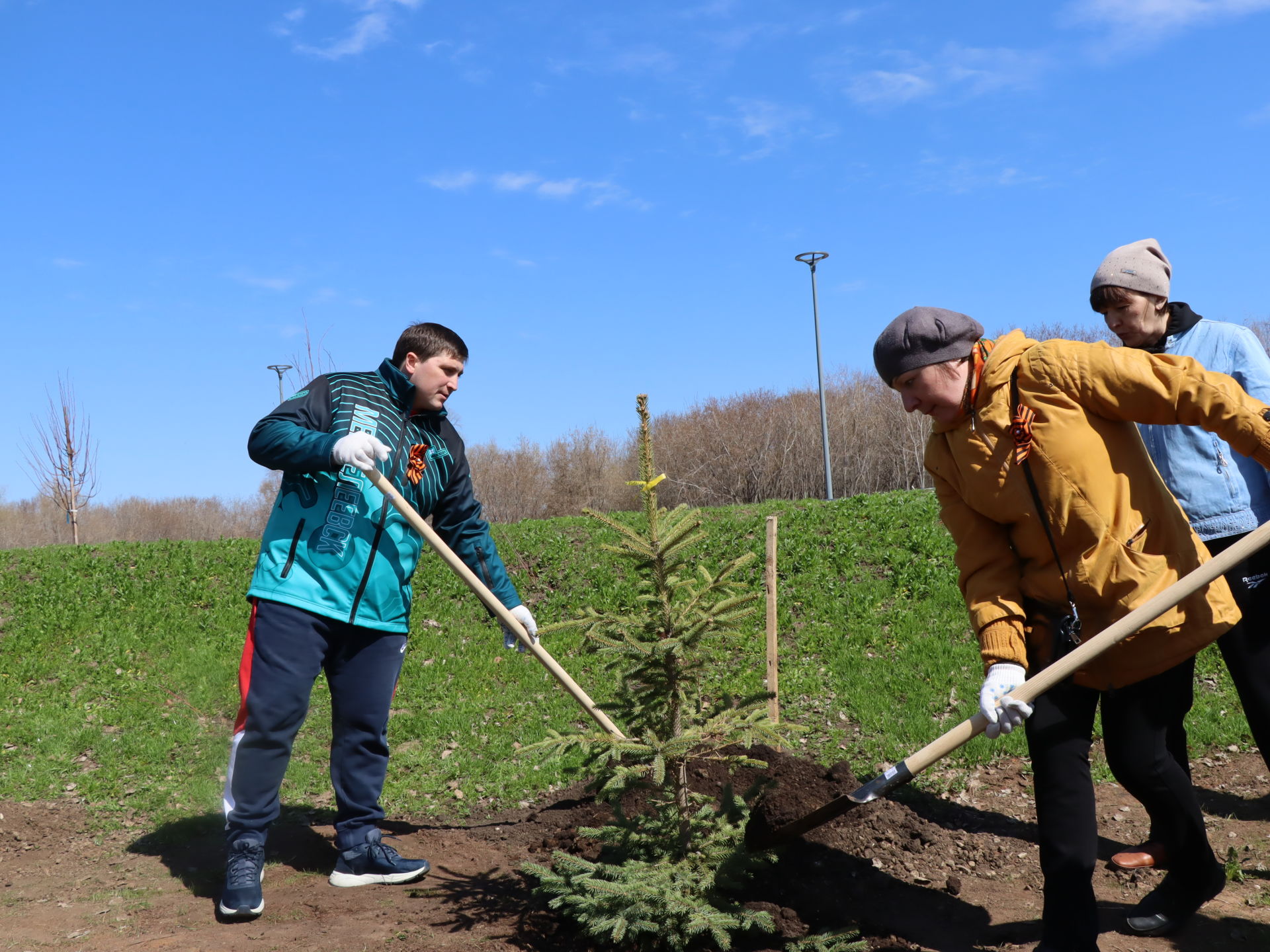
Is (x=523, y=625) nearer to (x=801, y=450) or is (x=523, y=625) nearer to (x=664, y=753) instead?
(x=664, y=753)

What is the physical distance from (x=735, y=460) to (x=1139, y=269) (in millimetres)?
21272

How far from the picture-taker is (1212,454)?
345 centimetres

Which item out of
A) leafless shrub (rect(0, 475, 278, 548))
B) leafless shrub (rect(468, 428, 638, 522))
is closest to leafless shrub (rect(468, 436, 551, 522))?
leafless shrub (rect(468, 428, 638, 522))

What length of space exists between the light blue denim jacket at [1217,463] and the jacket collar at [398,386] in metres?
2.86

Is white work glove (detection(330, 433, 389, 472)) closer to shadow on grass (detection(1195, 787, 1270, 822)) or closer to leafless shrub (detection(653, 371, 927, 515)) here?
shadow on grass (detection(1195, 787, 1270, 822))

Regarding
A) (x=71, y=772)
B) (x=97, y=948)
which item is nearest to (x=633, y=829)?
(x=97, y=948)

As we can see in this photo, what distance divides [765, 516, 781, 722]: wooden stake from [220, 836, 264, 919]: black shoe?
8.39 ft

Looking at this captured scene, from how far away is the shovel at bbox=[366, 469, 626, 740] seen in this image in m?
3.49

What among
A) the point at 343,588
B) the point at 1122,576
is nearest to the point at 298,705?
the point at 343,588

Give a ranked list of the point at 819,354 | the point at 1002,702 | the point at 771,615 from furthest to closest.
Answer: the point at 819,354
the point at 771,615
the point at 1002,702

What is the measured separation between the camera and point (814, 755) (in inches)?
218

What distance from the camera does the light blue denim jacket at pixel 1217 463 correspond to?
11.1 feet

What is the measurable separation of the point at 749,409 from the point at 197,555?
17006 mm

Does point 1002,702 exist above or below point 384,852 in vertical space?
above
